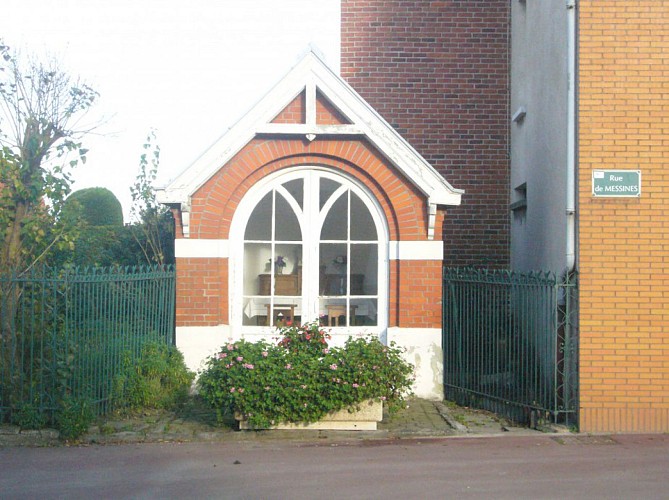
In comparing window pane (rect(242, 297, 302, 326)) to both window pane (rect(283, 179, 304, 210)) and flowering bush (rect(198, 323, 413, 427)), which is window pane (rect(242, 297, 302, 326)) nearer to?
window pane (rect(283, 179, 304, 210))

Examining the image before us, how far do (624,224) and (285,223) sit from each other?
4.48m

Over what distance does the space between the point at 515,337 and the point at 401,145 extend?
2947mm

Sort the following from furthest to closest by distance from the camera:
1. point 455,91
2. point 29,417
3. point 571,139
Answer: point 455,91 → point 571,139 → point 29,417

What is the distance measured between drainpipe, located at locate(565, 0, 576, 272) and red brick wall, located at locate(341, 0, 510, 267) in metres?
4.64

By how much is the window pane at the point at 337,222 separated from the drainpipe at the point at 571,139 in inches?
123

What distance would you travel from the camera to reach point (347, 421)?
9641 millimetres

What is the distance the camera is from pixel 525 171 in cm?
1336

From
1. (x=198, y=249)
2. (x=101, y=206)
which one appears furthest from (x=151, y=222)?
(x=101, y=206)

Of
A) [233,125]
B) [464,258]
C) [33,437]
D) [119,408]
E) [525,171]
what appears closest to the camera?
[33,437]

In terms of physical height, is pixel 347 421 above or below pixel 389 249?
below

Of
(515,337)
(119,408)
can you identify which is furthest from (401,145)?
(119,408)

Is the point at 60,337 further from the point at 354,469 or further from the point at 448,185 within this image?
the point at 448,185

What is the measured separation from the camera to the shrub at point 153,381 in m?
10.2

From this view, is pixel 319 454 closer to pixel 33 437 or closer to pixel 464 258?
pixel 33 437
